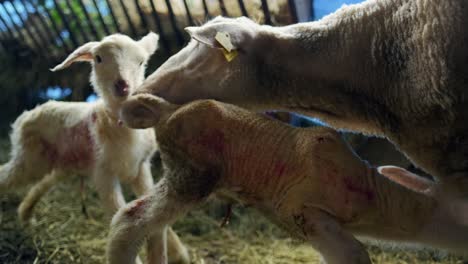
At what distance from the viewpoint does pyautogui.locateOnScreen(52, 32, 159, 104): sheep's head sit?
2.58 metres

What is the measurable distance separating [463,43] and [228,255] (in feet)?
5.84

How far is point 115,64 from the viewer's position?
262cm

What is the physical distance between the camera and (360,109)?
2.33 metres

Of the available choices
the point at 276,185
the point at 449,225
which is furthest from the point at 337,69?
the point at 449,225

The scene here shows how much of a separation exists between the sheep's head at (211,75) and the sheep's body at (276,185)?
0.39ft

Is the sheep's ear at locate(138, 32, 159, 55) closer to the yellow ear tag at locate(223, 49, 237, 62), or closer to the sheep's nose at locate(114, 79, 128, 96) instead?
the sheep's nose at locate(114, 79, 128, 96)

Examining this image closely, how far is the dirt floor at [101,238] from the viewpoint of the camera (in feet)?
9.93

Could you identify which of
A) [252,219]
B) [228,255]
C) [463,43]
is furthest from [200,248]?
[463,43]

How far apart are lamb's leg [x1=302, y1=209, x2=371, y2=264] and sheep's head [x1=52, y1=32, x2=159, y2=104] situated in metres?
1.14

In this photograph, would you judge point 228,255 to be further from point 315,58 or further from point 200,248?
point 315,58

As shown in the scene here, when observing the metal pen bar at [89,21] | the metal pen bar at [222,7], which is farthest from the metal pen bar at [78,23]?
the metal pen bar at [222,7]

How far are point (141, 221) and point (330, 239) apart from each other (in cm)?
70

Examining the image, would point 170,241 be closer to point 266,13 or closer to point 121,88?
point 121,88

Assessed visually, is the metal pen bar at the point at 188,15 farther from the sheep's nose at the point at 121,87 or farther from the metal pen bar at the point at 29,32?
the metal pen bar at the point at 29,32
